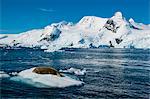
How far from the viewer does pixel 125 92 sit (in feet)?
139

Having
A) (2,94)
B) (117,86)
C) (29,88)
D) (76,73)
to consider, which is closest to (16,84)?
(29,88)

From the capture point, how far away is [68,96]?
3812 centimetres

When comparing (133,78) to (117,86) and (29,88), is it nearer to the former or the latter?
(117,86)

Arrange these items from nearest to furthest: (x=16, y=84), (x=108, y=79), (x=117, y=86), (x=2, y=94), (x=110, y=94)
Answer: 1. (x=2, y=94)
2. (x=110, y=94)
3. (x=16, y=84)
4. (x=117, y=86)
5. (x=108, y=79)

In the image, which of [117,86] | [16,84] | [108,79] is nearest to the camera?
[16,84]

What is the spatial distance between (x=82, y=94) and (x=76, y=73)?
61.9ft

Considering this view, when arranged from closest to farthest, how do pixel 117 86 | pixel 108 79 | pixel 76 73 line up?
pixel 117 86 → pixel 108 79 → pixel 76 73

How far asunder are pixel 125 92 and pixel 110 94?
8.62 ft

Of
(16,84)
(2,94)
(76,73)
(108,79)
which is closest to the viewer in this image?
(2,94)

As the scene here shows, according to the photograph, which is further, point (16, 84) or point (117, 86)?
point (117, 86)

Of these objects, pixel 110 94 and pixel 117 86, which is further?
pixel 117 86

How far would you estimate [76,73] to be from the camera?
58.4 m

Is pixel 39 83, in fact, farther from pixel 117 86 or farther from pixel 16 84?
pixel 117 86

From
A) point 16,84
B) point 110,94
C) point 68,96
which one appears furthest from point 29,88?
point 110,94
